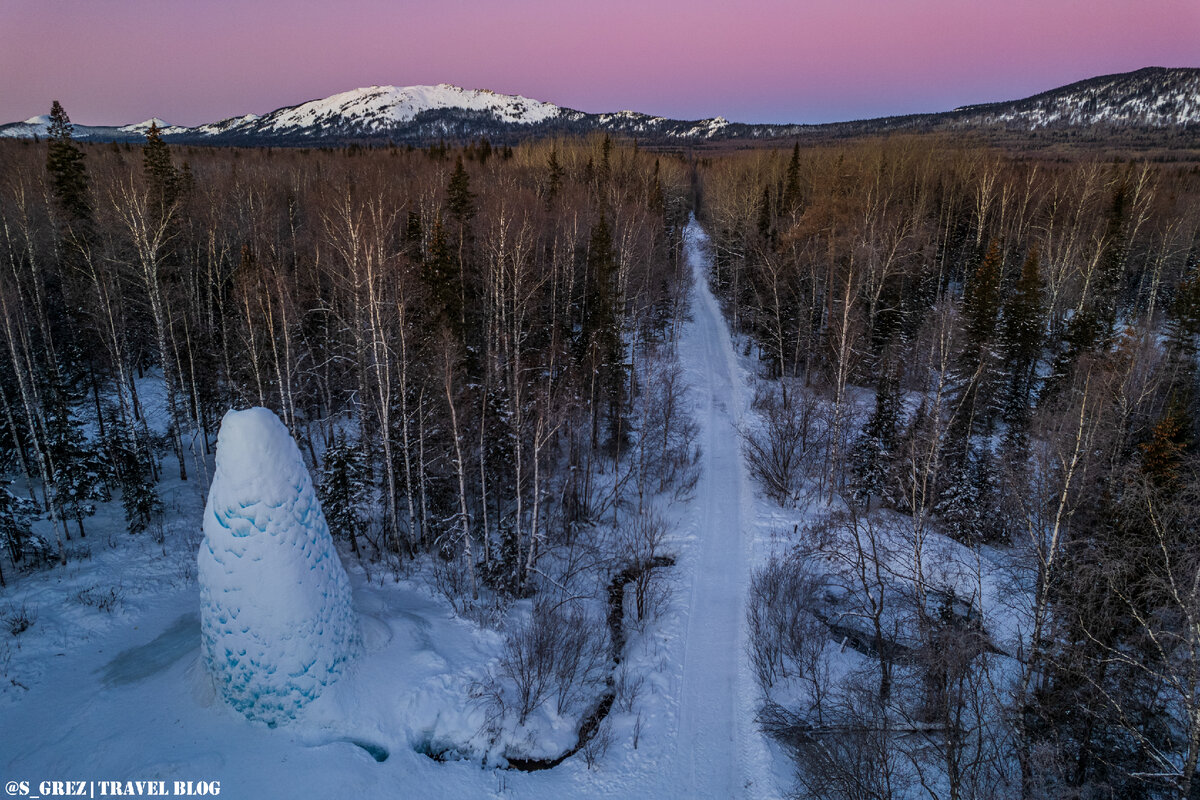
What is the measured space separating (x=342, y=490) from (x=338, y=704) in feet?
31.7

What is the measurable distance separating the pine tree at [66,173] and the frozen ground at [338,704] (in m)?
24.0

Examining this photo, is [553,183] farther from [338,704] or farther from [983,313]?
[338,704]

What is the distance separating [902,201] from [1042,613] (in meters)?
48.7

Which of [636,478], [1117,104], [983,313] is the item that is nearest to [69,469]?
[636,478]

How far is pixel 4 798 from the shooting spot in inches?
401

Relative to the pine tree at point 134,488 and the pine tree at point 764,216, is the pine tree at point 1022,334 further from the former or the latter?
the pine tree at point 134,488

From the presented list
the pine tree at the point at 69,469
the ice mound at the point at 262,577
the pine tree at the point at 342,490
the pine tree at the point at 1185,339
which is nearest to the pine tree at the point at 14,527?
the pine tree at the point at 69,469

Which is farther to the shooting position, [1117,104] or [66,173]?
[1117,104]

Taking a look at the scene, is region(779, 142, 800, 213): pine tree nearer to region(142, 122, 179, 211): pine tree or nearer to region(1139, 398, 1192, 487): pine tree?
region(1139, 398, 1192, 487): pine tree

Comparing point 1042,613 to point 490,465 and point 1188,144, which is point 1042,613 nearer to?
point 490,465

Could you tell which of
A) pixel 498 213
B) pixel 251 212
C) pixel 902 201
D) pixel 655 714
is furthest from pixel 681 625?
pixel 902 201

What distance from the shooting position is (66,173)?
3509 cm

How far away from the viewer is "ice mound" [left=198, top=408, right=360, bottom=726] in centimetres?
1130

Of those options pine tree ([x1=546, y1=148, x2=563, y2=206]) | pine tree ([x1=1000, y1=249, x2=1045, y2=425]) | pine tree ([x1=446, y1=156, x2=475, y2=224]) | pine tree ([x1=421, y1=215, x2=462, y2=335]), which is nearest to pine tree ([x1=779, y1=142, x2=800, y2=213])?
pine tree ([x1=546, y1=148, x2=563, y2=206])
